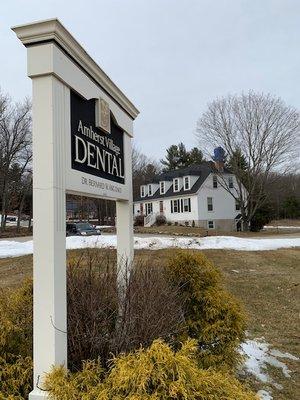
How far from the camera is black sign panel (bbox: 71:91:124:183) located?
128 inches

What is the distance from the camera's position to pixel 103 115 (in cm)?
378

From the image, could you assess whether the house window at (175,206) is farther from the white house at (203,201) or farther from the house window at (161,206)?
the house window at (161,206)

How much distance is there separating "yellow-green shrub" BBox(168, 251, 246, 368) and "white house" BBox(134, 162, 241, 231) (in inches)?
1246

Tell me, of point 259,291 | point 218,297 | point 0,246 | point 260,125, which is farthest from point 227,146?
point 218,297

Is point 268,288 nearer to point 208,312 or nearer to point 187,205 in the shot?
point 208,312

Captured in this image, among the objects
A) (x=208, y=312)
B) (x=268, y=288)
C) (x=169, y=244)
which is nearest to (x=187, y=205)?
(x=169, y=244)

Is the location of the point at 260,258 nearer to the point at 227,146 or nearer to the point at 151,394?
the point at 151,394

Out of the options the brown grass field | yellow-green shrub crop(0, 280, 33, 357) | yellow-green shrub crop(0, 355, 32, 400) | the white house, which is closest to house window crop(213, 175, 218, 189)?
the white house

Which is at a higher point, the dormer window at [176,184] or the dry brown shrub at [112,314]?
the dormer window at [176,184]

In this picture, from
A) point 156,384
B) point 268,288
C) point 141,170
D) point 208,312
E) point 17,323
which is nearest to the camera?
point 156,384

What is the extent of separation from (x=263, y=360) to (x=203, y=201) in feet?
113

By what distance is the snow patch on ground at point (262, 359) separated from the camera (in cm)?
464

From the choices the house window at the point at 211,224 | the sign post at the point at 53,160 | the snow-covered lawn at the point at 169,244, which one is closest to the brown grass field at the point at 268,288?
the snow-covered lawn at the point at 169,244

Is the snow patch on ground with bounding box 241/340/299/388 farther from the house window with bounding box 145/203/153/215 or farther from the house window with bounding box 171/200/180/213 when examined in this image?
the house window with bounding box 145/203/153/215
